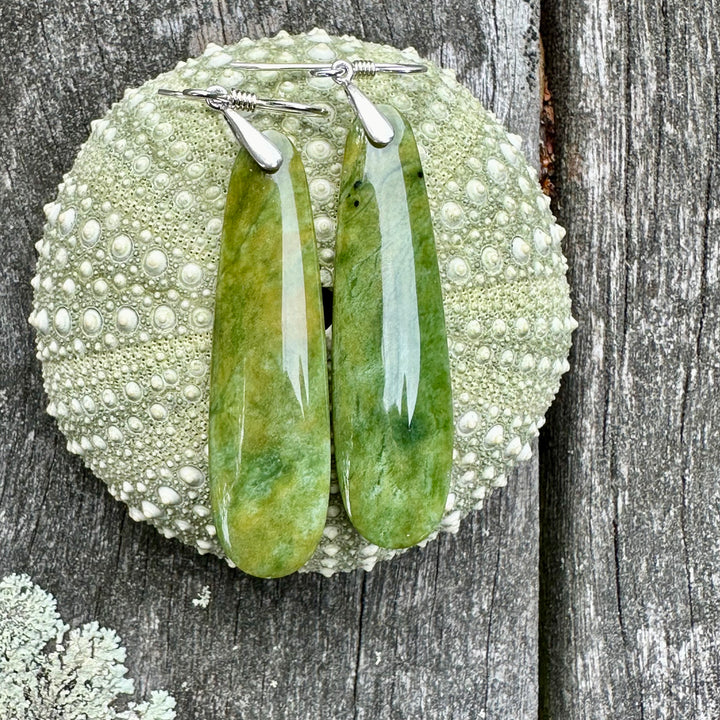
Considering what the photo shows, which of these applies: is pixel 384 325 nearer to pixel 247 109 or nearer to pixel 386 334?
pixel 386 334

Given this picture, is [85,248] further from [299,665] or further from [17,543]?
[299,665]

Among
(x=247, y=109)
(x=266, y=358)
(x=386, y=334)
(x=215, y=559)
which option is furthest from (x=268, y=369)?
(x=215, y=559)

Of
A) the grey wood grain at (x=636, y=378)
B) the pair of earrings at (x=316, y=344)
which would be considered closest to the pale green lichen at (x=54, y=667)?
the pair of earrings at (x=316, y=344)

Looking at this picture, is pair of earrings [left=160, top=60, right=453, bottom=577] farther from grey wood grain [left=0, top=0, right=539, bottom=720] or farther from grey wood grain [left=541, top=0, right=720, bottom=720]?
grey wood grain [left=541, top=0, right=720, bottom=720]

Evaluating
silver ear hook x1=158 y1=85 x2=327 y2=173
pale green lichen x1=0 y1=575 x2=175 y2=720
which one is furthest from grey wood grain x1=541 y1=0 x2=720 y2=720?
pale green lichen x1=0 y1=575 x2=175 y2=720

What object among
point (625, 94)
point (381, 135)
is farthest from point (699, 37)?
point (381, 135)

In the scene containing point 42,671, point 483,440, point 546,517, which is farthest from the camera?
point 546,517

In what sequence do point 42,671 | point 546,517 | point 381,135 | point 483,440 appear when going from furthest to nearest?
point 546,517 < point 42,671 < point 483,440 < point 381,135
